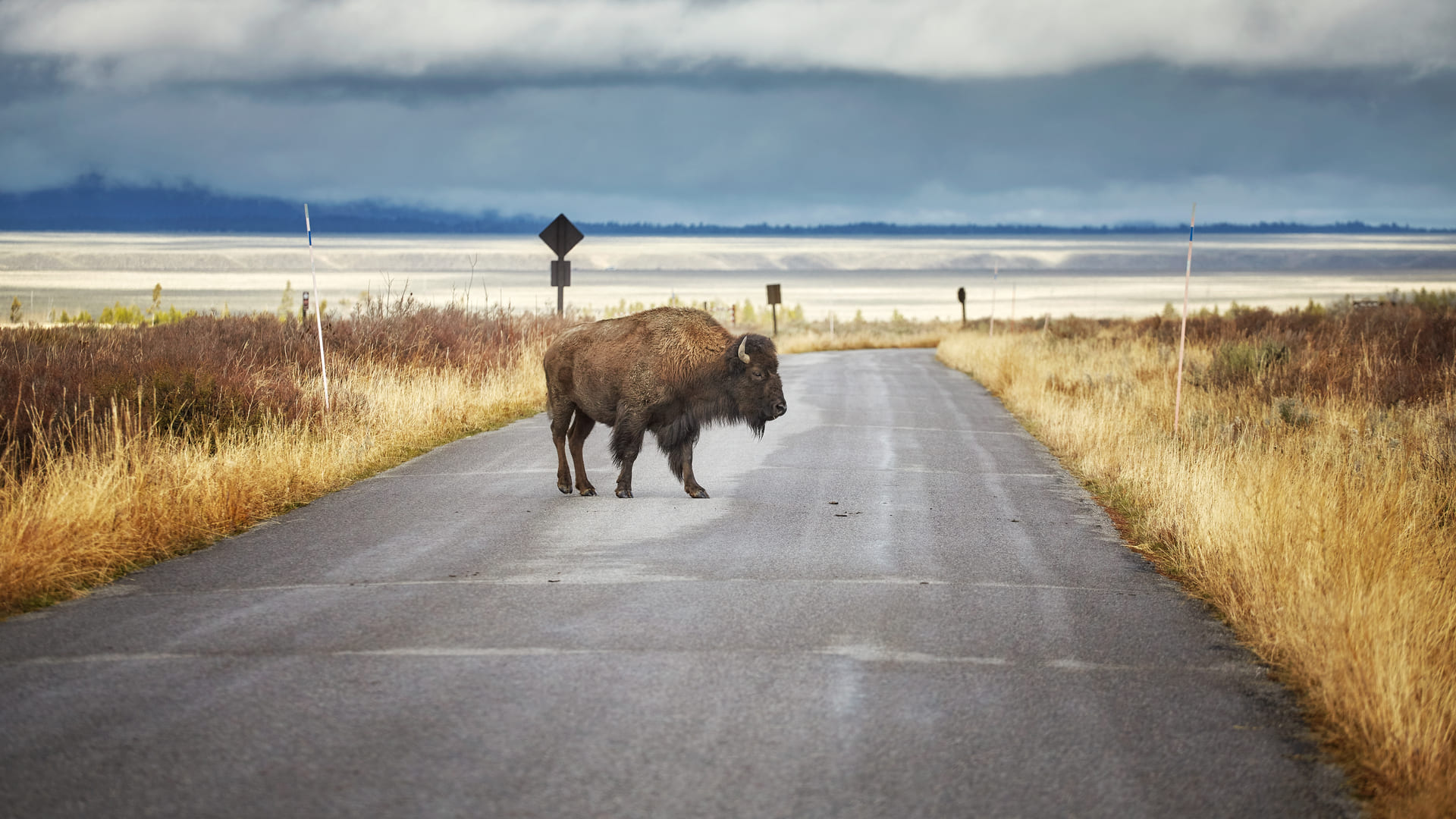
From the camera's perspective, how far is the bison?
429 inches

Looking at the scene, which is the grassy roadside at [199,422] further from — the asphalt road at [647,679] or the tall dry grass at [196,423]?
the asphalt road at [647,679]

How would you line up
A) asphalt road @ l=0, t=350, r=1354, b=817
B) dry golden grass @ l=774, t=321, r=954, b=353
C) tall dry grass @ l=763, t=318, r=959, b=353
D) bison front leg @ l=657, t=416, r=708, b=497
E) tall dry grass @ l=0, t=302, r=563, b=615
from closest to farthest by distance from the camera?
asphalt road @ l=0, t=350, r=1354, b=817 → tall dry grass @ l=0, t=302, r=563, b=615 → bison front leg @ l=657, t=416, r=708, b=497 → dry golden grass @ l=774, t=321, r=954, b=353 → tall dry grass @ l=763, t=318, r=959, b=353

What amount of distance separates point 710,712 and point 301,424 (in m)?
9.69

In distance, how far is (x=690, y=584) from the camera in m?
7.43

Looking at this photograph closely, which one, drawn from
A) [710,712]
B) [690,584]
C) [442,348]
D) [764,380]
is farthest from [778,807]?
[442,348]

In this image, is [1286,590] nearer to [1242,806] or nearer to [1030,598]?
[1030,598]

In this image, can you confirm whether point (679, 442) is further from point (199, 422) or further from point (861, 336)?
point (861, 336)

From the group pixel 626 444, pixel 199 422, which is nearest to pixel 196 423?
pixel 199 422

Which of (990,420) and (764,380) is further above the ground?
(764,380)

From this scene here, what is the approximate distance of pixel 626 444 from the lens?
35.8 ft

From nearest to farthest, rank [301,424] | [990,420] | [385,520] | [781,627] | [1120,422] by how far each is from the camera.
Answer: [781,627]
[385,520]
[301,424]
[1120,422]
[990,420]

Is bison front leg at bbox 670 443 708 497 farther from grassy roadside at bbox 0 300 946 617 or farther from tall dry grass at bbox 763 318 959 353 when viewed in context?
tall dry grass at bbox 763 318 959 353

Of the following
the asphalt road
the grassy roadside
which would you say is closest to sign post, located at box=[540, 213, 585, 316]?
the grassy roadside

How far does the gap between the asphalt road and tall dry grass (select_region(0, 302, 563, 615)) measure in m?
0.46
